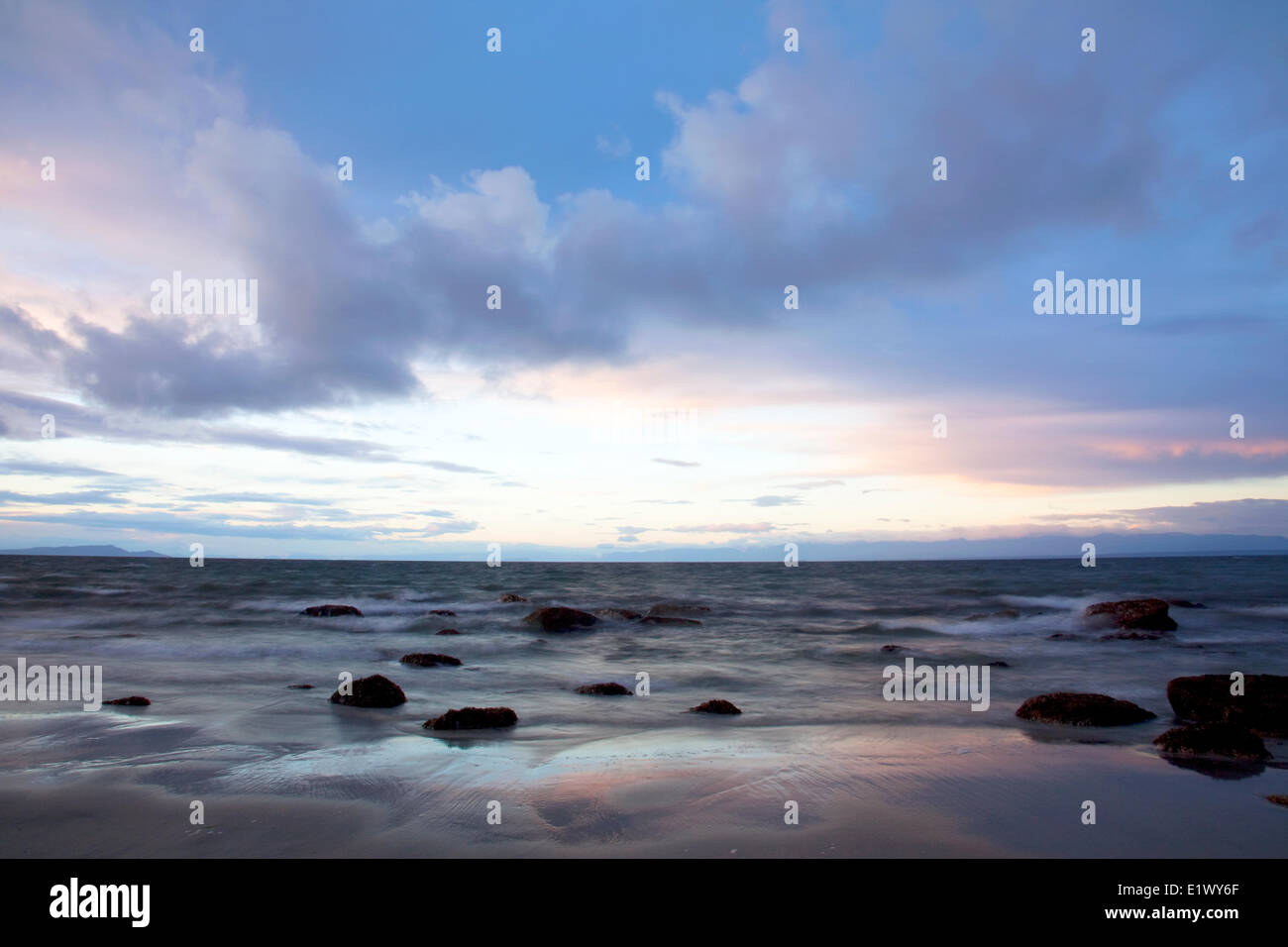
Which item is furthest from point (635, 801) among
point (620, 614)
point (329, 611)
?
point (329, 611)

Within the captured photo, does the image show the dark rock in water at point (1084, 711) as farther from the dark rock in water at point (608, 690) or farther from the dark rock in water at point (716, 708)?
the dark rock in water at point (608, 690)

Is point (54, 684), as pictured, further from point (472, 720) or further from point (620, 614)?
point (620, 614)

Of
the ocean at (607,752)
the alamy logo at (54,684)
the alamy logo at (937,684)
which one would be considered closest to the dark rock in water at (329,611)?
the ocean at (607,752)

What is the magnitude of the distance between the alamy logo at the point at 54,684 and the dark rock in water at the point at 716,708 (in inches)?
376

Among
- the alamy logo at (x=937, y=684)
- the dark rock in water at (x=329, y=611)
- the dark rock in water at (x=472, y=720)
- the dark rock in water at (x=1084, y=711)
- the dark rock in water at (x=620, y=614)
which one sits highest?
the dark rock in water at (x=472, y=720)

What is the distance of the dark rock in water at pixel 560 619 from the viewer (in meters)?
26.5

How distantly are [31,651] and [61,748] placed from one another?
13.5m

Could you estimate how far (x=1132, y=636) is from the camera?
22609mm

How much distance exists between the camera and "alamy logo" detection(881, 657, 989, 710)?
1281 centimetres

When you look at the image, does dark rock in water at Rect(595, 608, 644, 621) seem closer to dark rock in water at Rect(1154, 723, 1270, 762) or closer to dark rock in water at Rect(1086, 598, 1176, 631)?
dark rock in water at Rect(1086, 598, 1176, 631)
